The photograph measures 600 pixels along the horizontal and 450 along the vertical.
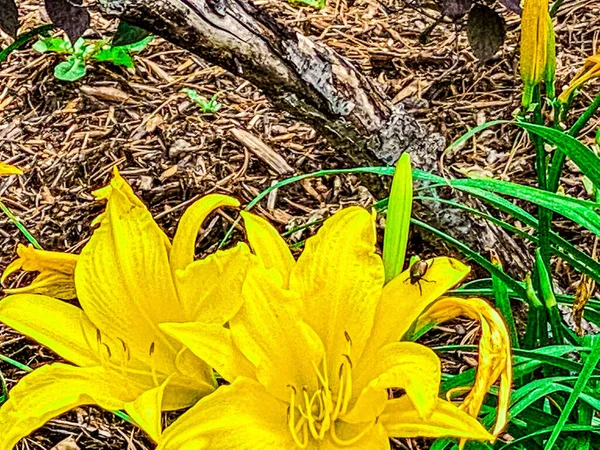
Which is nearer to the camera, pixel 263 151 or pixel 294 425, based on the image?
pixel 294 425

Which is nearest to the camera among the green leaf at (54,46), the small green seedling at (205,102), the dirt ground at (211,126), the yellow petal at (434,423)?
the yellow petal at (434,423)

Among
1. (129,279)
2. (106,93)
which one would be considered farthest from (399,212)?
(106,93)

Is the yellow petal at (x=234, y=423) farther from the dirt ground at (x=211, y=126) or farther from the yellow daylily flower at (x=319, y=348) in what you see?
the dirt ground at (x=211, y=126)

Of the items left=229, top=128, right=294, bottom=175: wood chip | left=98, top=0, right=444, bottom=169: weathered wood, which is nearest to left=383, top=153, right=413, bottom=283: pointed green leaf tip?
left=98, top=0, right=444, bottom=169: weathered wood

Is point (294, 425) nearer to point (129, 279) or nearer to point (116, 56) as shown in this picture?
point (129, 279)

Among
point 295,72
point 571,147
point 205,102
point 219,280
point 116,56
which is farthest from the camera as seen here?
point 116,56

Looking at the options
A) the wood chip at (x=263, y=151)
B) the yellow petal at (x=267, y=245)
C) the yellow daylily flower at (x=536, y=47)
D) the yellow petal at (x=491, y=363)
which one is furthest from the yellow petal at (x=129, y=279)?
the wood chip at (x=263, y=151)

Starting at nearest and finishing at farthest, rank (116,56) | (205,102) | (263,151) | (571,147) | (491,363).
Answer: (491,363) → (571,147) → (263,151) → (205,102) → (116,56)
